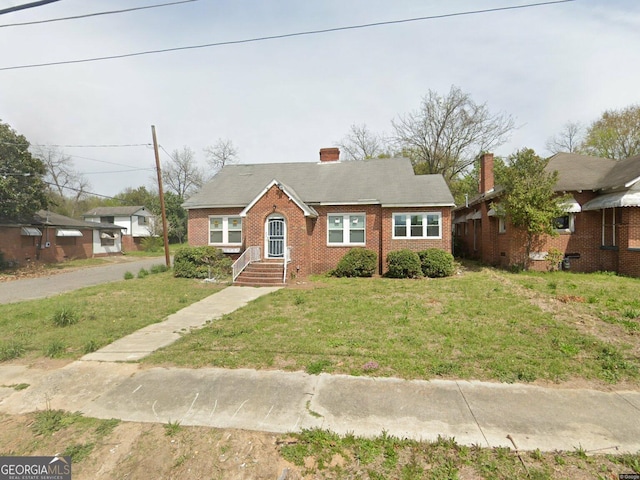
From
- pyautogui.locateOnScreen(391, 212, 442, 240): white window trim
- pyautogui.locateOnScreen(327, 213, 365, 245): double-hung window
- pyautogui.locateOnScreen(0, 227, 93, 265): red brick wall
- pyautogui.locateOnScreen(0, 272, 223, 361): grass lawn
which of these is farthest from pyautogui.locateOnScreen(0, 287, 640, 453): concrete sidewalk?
pyautogui.locateOnScreen(0, 227, 93, 265): red brick wall

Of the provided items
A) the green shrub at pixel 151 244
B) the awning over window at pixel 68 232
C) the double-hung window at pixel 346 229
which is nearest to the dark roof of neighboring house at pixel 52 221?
the awning over window at pixel 68 232

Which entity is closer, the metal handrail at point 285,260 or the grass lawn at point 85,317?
the grass lawn at point 85,317

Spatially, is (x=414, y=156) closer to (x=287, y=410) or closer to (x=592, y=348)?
(x=592, y=348)

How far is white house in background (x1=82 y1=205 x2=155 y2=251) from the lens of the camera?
39469 millimetres

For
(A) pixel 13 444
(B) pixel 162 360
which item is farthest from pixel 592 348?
(A) pixel 13 444

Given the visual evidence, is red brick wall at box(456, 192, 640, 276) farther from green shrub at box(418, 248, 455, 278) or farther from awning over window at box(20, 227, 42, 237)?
awning over window at box(20, 227, 42, 237)

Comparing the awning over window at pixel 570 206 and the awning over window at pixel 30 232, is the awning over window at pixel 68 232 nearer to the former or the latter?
the awning over window at pixel 30 232

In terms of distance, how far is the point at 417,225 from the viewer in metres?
15.3

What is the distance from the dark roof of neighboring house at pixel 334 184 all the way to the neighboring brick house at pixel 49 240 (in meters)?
14.6

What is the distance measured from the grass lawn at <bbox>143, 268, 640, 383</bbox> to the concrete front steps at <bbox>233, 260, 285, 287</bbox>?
3.00 meters

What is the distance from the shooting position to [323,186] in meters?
17.6

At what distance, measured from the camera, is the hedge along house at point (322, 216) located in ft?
47.9

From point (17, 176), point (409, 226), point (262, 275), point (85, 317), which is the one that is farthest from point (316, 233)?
point (17, 176)

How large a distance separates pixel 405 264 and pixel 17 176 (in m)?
24.3
